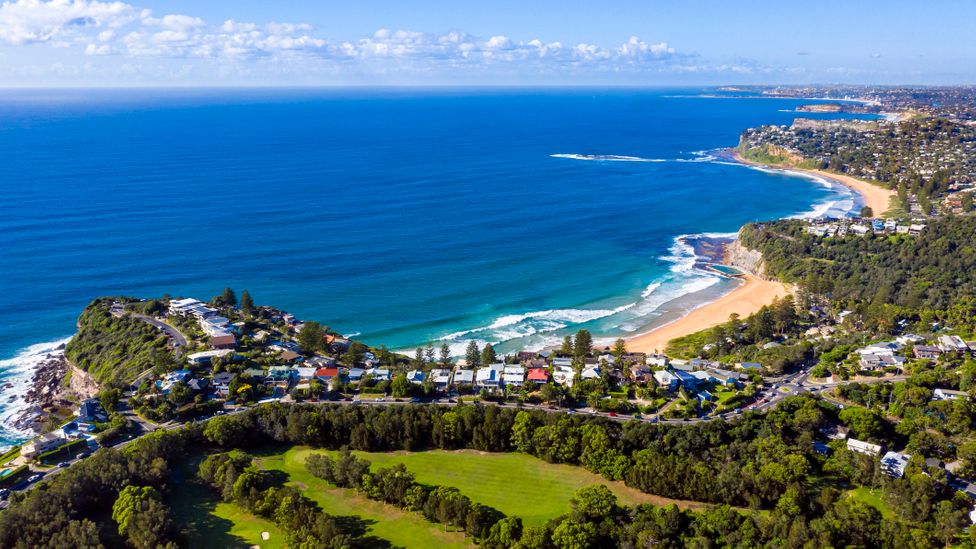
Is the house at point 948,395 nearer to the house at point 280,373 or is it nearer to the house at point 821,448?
the house at point 821,448

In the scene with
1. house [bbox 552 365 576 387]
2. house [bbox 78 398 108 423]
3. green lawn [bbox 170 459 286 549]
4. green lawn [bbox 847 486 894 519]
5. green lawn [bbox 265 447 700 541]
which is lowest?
green lawn [bbox 170 459 286 549]

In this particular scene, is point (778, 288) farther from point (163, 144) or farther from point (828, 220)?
point (163, 144)

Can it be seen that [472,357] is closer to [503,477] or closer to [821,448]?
[503,477]

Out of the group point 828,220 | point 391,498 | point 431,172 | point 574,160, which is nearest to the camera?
point 391,498

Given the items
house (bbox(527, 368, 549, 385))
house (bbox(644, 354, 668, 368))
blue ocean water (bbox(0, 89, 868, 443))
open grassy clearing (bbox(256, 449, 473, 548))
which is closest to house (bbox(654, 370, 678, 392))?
house (bbox(644, 354, 668, 368))

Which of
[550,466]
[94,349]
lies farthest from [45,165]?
[550,466]

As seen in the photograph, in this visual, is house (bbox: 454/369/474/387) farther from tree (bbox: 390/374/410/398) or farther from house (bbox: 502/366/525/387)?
tree (bbox: 390/374/410/398)
